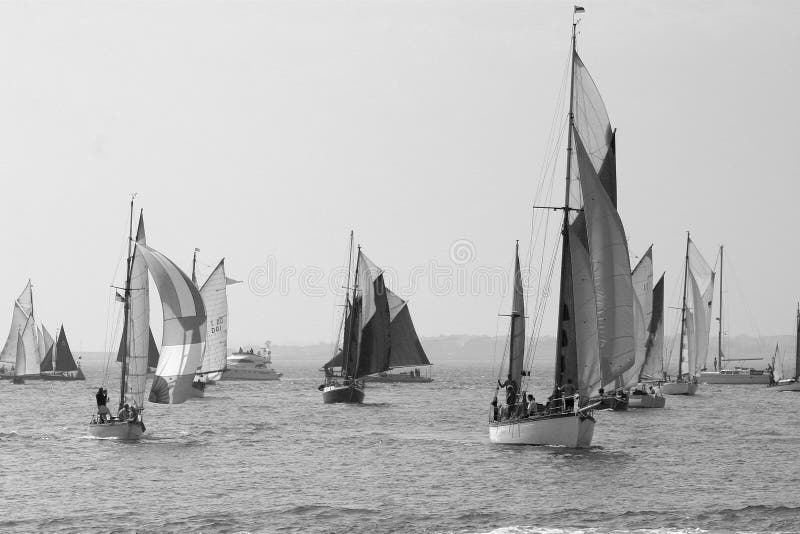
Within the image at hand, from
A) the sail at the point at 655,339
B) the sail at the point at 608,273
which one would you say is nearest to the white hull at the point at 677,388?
the sail at the point at 655,339

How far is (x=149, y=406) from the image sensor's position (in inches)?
3738

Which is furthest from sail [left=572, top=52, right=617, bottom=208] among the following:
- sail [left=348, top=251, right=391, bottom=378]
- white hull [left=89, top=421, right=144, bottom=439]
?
sail [left=348, top=251, right=391, bottom=378]

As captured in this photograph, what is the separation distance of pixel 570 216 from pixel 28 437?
3245 centimetres

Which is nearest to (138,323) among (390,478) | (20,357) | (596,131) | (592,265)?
(390,478)

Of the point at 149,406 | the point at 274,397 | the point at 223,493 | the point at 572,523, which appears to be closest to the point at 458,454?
the point at 223,493

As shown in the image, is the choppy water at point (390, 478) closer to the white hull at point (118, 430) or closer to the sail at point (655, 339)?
the white hull at point (118, 430)

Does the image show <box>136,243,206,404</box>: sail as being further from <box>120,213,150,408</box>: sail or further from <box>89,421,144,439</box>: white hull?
<box>89,421,144,439</box>: white hull

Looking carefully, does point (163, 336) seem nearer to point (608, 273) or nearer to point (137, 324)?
point (137, 324)

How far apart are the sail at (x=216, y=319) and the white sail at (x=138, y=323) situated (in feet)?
148

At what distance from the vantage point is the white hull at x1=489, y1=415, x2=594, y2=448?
54.2m

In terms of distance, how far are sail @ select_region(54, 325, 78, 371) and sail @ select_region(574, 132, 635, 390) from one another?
389ft

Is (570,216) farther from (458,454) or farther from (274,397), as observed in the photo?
(274,397)

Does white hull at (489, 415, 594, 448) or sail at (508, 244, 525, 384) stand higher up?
sail at (508, 244, 525, 384)

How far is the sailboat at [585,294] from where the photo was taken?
5222 centimetres
